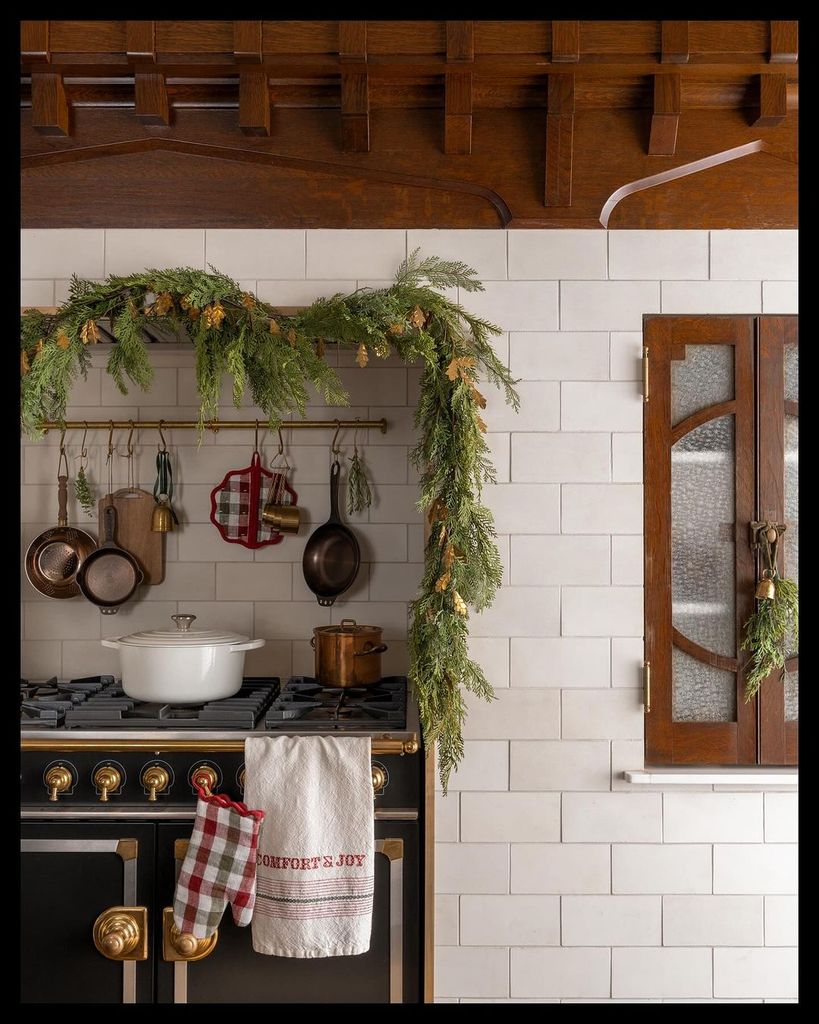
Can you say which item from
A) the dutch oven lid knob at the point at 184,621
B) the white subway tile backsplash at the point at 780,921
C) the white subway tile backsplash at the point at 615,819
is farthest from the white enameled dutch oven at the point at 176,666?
the white subway tile backsplash at the point at 780,921

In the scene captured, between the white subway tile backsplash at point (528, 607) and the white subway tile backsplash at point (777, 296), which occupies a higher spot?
the white subway tile backsplash at point (777, 296)

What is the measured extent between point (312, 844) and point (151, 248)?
61.8 inches

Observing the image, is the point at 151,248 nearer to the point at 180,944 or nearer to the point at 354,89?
the point at 354,89

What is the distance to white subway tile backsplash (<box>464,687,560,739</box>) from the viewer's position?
80.4 inches

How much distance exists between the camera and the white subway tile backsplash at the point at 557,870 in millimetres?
2016

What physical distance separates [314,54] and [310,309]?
604 mm

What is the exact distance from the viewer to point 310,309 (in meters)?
1.96

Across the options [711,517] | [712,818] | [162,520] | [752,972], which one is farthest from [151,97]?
[752,972]

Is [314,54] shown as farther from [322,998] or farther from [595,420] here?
[322,998]

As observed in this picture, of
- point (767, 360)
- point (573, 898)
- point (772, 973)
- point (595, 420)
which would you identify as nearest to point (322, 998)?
point (573, 898)

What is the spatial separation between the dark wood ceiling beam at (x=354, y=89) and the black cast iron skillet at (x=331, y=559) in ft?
2.96

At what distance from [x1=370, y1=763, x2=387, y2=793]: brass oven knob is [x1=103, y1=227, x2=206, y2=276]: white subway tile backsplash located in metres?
1.37

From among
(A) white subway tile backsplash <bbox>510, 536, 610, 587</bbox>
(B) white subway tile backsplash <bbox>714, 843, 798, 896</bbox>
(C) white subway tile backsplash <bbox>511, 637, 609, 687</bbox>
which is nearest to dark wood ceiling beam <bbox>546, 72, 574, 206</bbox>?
(A) white subway tile backsplash <bbox>510, 536, 610, 587</bbox>

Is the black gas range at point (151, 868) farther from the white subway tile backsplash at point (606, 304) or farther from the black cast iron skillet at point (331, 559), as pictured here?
the white subway tile backsplash at point (606, 304)
